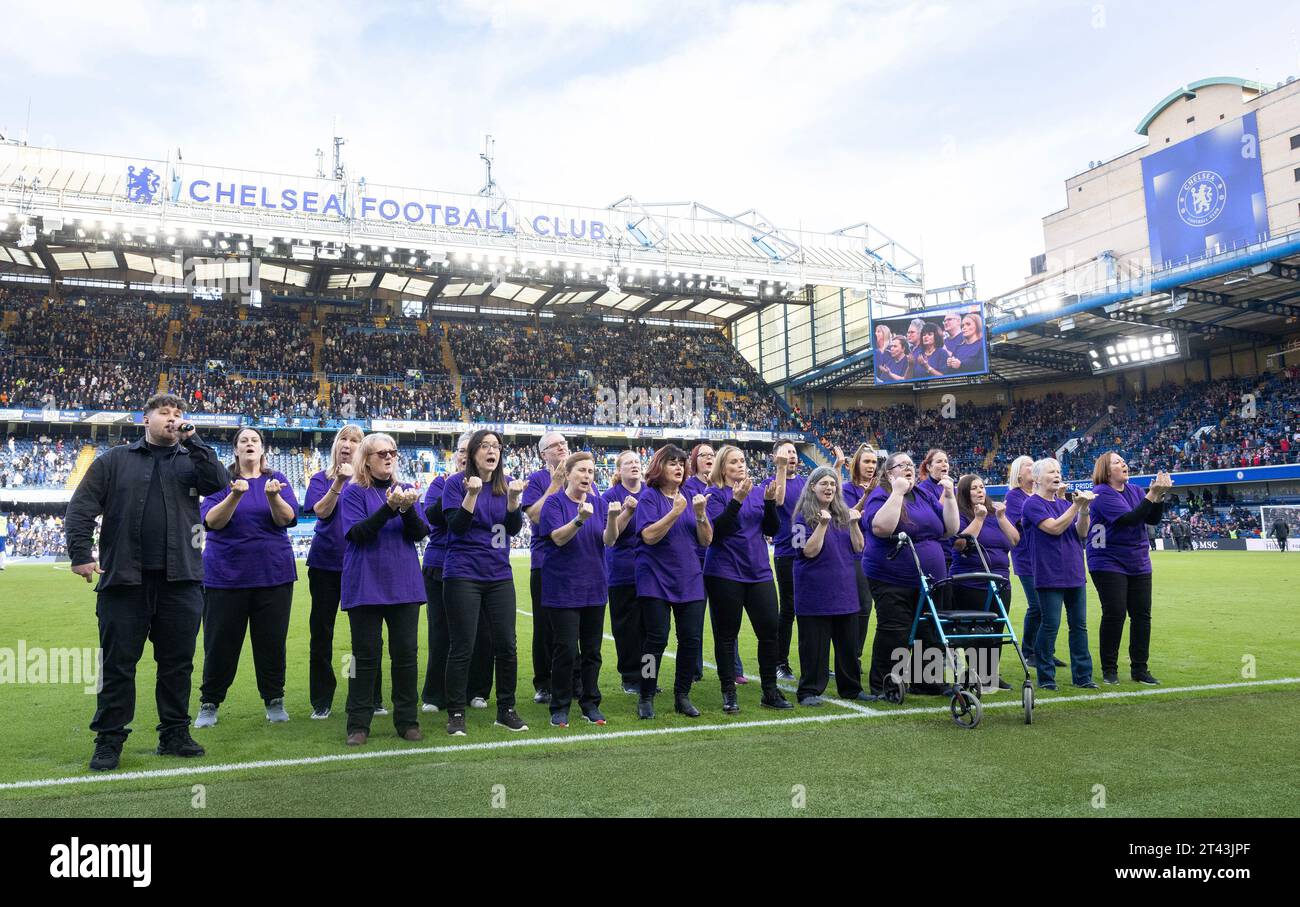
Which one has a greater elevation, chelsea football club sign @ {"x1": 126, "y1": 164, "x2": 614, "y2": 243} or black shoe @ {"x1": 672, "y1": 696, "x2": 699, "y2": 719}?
chelsea football club sign @ {"x1": 126, "y1": 164, "x2": 614, "y2": 243}

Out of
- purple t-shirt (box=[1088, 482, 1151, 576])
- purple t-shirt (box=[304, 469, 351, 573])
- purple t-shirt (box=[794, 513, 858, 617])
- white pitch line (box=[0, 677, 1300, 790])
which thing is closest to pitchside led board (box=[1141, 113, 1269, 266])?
purple t-shirt (box=[1088, 482, 1151, 576])

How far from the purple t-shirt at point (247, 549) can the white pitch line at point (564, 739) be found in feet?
4.68

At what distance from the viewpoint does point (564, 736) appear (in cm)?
521

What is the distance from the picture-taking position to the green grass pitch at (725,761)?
12.4 ft

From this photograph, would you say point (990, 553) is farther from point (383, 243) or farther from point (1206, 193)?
point (1206, 193)

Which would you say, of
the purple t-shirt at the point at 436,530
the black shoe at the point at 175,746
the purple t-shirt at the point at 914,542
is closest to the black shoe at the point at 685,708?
the purple t-shirt at the point at 914,542

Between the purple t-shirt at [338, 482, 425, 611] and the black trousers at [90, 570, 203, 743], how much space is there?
88cm

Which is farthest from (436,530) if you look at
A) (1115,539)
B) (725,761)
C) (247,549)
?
(1115,539)

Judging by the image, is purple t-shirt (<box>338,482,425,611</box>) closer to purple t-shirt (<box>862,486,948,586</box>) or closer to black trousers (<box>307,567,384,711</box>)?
black trousers (<box>307,567,384,711</box>)

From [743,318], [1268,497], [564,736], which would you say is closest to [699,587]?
[564,736]

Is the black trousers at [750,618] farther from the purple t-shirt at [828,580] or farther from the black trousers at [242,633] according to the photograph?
the black trousers at [242,633]

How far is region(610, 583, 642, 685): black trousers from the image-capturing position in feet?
21.3

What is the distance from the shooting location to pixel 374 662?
528 cm
